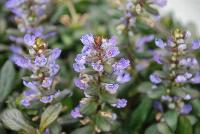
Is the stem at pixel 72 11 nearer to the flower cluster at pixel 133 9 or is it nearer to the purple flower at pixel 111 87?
the flower cluster at pixel 133 9

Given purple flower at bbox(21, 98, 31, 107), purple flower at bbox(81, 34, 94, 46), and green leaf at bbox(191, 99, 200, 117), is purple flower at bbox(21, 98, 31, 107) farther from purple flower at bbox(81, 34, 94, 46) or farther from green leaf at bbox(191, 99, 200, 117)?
green leaf at bbox(191, 99, 200, 117)

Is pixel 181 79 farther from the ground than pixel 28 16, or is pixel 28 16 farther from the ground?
pixel 28 16

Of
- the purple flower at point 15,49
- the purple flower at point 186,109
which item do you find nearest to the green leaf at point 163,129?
the purple flower at point 186,109

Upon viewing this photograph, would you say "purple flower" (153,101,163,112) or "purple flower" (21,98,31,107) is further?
"purple flower" (153,101,163,112)

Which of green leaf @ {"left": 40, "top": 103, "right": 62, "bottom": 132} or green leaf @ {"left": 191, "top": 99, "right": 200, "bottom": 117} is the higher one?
green leaf @ {"left": 40, "top": 103, "right": 62, "bottom": 132}

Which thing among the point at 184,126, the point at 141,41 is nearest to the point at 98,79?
the point at 184,126

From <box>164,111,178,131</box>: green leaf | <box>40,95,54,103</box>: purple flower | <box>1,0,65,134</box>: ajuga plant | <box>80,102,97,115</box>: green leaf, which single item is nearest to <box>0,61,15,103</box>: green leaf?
<box>1,0,65,134</box>: ajuga plant

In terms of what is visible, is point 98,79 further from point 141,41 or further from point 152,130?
point 141,41
